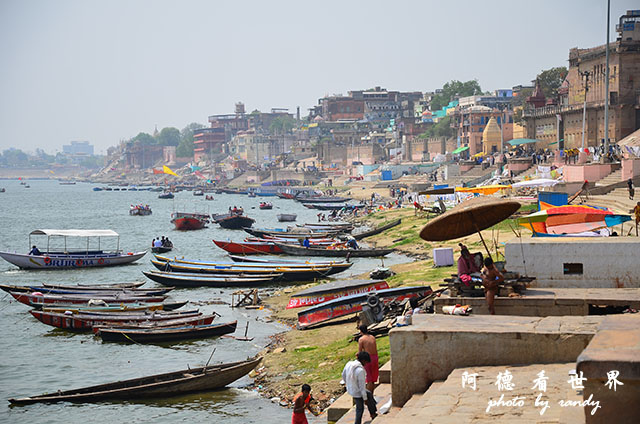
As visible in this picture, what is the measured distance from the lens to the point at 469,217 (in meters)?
13.5

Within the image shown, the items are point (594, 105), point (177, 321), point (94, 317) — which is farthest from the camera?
point (594, 105)

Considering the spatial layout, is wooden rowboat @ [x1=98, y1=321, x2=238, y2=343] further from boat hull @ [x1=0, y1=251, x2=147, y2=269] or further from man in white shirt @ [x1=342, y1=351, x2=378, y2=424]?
boat hull @ [x1=0, y1=251, x2=147, y2=269]

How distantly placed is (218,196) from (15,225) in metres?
52.4

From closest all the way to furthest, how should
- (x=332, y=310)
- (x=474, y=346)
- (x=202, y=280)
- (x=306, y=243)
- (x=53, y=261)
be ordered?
(x=474, y=346) < (x=332, y=310) < (x=202, y=280) < (x=53, y=261) < (x=306, y=243)

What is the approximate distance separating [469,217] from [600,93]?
47800mm

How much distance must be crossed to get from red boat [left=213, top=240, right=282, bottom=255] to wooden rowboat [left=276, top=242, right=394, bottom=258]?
1.42 feet

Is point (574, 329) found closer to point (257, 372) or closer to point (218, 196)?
point (257, 372)

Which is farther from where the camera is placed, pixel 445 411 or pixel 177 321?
pixel 177 321

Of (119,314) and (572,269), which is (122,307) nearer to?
(119,314)

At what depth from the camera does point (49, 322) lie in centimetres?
2548

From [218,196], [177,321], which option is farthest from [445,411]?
[218,196]

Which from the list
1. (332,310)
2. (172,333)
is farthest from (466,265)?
(172,333)

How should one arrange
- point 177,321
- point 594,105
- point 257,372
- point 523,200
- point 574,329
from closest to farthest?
point 574,329 → point 257,372 → point 177,321 → point 523,200 → point 594,105

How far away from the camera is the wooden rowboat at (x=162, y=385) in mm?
16828
